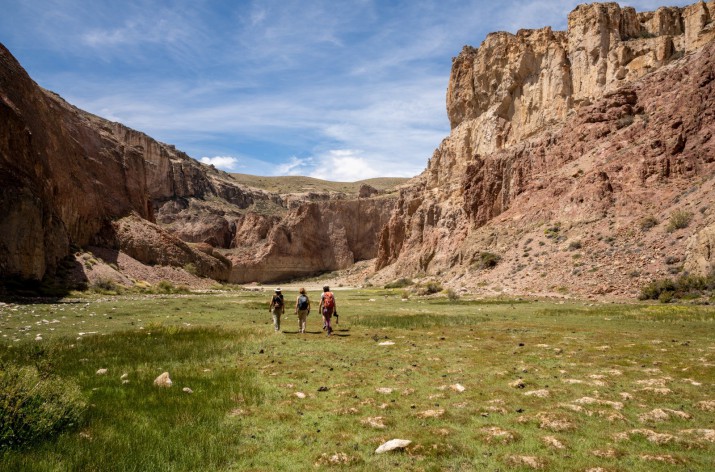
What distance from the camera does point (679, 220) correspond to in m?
38.8

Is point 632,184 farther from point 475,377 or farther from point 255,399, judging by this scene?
point 255,399

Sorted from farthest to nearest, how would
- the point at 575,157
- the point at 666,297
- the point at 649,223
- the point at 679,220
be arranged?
the point at 575,157, the point at 649,223, the point at 679,220, the point at 666,297

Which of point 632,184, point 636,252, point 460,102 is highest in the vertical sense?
point 460,102

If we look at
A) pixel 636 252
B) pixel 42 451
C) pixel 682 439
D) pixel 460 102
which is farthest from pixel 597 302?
pixel 460 102

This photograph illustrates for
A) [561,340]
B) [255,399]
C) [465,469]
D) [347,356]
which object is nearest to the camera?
[465,469]

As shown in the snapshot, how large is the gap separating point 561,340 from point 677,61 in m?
63.7

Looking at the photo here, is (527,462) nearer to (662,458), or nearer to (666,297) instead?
(662,458)

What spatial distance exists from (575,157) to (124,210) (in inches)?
2851

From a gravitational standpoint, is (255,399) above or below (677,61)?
below

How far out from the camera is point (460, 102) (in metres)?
107

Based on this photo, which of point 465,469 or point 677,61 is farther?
point 677,61

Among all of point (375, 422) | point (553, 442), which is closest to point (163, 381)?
point (375, 422)

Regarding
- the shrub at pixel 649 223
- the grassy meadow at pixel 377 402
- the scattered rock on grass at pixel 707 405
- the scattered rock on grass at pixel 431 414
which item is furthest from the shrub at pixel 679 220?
the scattered rock on grass at pixel 431 414

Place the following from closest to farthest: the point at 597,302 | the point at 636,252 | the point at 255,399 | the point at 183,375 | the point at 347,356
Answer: the point at 255,399, the point at 183,375, the point at 347,356, the point at 597,302, the point at 636,252
